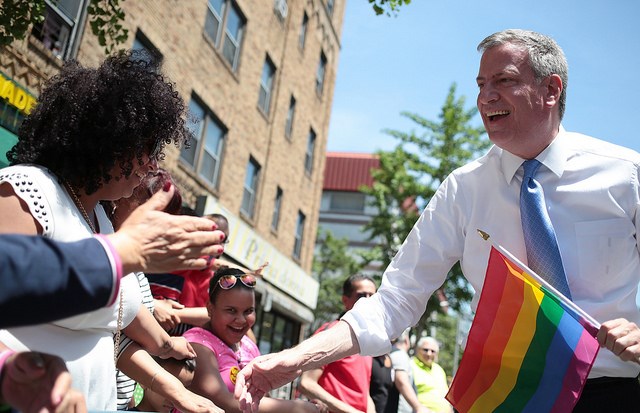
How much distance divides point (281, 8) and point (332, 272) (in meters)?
22.1

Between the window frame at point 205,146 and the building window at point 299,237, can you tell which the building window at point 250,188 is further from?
the building window at point 299,237

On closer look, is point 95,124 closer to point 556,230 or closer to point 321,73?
point 556,230

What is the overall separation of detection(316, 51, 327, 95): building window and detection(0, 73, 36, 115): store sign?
13.3m

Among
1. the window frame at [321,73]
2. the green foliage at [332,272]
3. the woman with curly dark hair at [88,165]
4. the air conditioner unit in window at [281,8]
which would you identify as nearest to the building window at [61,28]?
the woman with curly dark hair at [88,165]

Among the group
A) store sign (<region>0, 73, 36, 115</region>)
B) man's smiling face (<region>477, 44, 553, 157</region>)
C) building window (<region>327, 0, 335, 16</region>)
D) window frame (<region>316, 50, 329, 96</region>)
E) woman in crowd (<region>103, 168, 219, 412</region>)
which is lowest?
woman in crowd (<region>103, 168, 219, 412</region>)

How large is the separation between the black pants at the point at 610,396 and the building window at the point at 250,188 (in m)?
14.1

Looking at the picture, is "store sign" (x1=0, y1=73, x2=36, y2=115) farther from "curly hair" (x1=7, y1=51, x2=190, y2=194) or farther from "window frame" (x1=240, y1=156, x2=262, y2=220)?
"window frame" (x1=240, y1=156, x2=262, y2=220)

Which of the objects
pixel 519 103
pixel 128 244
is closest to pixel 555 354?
pixel 519 103

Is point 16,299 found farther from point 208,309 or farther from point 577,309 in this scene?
point 208,309

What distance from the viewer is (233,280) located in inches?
151

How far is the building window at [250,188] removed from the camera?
16.2 metres

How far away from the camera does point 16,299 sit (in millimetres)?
1169

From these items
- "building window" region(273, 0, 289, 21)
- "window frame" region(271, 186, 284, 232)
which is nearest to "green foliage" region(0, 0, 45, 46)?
"building window" region(273, 0, 289, 21)

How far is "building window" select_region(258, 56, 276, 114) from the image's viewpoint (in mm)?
16859
